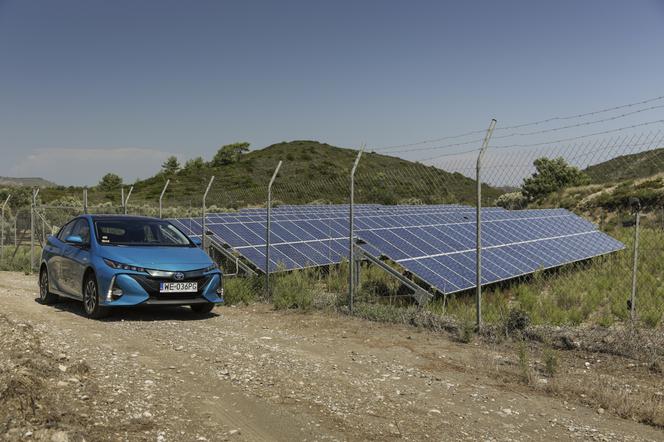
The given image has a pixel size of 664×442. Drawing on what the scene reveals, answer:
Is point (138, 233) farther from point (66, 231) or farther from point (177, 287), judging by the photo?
point (66, 231)

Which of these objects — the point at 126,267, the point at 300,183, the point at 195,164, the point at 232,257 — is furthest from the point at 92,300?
the point at 195,164

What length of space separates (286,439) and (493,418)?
1.80 m

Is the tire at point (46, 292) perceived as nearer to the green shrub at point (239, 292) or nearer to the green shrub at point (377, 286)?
the green shrub at point (239, 292)

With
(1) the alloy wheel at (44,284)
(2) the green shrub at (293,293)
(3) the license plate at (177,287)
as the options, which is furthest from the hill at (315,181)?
(3) the license plate at (177,287)

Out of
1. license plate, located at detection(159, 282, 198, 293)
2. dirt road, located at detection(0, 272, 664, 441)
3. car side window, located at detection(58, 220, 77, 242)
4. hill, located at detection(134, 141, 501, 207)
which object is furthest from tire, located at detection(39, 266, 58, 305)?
hill, located at detection(134, 141, 501, 207)

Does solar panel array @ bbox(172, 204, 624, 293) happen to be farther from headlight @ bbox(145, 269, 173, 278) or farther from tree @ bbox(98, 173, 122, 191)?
tree @ bbox(98, 173, 122, 191)

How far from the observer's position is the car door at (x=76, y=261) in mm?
9297

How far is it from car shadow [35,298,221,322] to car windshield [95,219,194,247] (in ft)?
3.55

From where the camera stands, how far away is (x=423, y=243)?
42.6 feet

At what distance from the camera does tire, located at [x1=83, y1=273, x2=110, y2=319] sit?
8.73m

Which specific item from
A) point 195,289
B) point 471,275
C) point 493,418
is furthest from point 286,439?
point 471,275

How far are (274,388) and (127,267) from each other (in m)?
4.11

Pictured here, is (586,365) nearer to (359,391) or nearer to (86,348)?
(359,391)

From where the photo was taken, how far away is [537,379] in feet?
19.7
